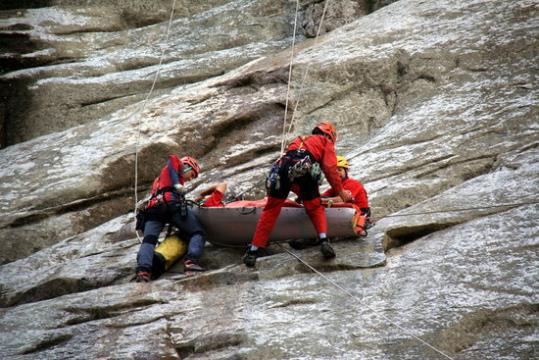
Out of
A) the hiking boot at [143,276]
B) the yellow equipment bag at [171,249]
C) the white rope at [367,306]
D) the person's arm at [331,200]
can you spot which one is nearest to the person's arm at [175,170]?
the yellow equipment bag at [171,249]

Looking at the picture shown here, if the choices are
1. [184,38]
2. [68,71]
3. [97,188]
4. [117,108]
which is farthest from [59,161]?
[184,38]

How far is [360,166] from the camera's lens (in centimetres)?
1110

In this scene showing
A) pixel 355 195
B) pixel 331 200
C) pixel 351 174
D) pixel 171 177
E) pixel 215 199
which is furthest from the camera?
pixel 351 174

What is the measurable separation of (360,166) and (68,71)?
8301 millimetres

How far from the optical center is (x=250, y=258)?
919 centimetres

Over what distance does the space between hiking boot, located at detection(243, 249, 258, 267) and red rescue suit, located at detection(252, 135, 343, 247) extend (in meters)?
0.12

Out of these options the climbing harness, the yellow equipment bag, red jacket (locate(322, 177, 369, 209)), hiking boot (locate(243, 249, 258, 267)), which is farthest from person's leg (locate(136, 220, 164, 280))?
red jacket (locate(322, 177, 369, 209))

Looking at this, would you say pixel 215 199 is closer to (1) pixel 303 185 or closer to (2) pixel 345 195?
(1) pixel 303 185

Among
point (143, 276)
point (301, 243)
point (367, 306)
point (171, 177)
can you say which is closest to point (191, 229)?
point (171, 177)

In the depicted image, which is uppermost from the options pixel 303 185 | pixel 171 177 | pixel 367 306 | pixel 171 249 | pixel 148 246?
pixel 171 177

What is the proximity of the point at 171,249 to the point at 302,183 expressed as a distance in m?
2.07

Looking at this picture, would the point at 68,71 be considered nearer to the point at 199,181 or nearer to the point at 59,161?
the point at 59,161

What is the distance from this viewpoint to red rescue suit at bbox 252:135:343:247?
9070mm

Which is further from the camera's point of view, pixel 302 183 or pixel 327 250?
pixel 302 183
